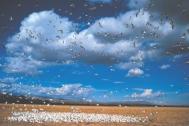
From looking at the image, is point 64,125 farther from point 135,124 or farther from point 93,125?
point 135,124

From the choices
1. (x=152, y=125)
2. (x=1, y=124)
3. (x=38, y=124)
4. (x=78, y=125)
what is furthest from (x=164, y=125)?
(x=1, y=124)

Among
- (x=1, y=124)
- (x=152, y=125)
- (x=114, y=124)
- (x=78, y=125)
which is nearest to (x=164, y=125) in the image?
(x=152, y=125)

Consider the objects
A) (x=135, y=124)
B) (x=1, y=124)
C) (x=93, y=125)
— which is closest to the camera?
(x=1, y=124)

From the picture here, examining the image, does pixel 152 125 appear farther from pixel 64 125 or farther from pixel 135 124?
pixel 64 125

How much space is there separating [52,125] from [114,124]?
12.7ft

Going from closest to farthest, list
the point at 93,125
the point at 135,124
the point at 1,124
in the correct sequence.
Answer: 1. the point at 1,124
2. the point at 93,125
3. the point at 135,124

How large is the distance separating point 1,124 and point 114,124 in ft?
21.0

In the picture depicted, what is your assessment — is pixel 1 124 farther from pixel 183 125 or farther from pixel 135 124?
pixel 183 125

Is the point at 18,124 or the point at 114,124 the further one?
the point at 114,124

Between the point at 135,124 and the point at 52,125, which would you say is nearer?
the point at 52,125

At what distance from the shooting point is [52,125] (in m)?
21.8

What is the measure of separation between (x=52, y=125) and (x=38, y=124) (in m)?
0.71

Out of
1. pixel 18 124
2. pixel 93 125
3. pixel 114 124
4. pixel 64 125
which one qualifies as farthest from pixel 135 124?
pixel 18 124

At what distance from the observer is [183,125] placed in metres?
22.3
